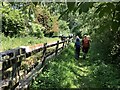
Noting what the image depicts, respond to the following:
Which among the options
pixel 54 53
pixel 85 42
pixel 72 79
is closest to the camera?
pixel 72 79

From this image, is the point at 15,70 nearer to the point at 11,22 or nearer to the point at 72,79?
the point at 72,79

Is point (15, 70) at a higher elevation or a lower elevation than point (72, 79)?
higher

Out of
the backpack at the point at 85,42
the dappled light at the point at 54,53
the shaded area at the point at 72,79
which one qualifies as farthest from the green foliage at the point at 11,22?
the shaded area at the point at 72,79

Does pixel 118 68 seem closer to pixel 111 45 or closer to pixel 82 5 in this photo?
pixel 111 45

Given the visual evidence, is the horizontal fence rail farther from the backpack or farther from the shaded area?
the backpack

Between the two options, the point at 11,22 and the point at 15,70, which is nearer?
the point at 15,70

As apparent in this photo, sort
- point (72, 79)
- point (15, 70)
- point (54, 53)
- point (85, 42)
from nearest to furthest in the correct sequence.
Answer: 1. point (15, 70)
2. point (72, 79)
3. point (54, 53)
4. point (85, 42)

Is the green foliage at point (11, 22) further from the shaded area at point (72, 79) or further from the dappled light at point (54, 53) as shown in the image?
the shaded area at point (72, 79)

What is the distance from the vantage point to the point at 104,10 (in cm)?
254

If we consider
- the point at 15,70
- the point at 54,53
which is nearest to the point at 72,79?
the point at 54,53

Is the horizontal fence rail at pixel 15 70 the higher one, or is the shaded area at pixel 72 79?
the horizontal fence rail at pixel 15 70

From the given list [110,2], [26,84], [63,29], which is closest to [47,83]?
[26,84]

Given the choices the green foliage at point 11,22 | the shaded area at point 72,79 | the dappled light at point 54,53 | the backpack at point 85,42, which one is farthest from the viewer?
the green foliage at point 11,22

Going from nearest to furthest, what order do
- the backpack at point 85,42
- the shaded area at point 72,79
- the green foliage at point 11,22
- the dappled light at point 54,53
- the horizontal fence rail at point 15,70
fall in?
the dappled light at point 54,53 < the horizontal fence rail at point 15,70 < the shaded area at point 72,79 < the backpack at point 85,42 < the green foliage at point 11,22
